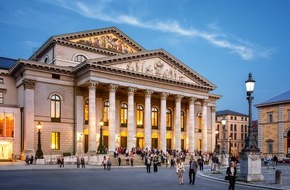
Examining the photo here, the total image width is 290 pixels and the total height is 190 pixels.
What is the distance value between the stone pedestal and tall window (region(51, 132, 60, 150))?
1243 inches

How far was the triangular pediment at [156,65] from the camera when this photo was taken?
49219mm

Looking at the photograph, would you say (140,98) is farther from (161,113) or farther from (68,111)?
(68,111)

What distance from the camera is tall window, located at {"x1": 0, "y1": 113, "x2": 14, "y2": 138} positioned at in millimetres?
44906

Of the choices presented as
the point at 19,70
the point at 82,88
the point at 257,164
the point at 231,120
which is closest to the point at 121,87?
the point at 82,88

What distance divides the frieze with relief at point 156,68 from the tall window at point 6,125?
52.2ft

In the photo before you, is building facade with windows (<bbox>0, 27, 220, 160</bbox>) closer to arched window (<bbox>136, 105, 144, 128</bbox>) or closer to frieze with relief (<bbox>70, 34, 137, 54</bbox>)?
frieze with relief (<bbox>70, 34, 137, 54</bbox>)

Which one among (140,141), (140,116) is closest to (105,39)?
(140,116)

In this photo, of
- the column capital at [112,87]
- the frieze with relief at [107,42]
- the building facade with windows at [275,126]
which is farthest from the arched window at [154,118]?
the building facade with windows at [275,126]

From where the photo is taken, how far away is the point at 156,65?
176 feet

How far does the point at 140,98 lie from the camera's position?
57.1m

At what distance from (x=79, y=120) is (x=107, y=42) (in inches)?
541

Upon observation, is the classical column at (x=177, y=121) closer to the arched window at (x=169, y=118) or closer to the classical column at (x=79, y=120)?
the arched window at (x=169, y=118)

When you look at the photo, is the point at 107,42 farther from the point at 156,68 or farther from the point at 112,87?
the point at 112,87

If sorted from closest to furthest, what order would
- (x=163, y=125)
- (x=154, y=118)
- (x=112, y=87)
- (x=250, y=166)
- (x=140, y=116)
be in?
(x=250, y=166), (x=112, y=87), (x=163, y=125), (x=140, y=116), (x=154, y=118)
